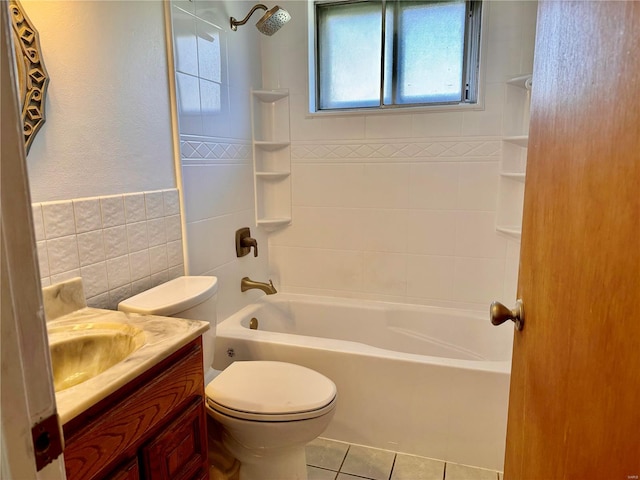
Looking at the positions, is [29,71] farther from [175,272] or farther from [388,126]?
[388,126]

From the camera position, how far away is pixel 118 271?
4.84ft

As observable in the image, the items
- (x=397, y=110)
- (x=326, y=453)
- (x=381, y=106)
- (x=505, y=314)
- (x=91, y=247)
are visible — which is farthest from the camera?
(x=381, y=106)

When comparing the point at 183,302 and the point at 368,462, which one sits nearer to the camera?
the point at 183,302

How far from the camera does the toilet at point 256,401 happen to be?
1.41 metres

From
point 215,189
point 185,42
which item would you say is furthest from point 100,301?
point 185,42

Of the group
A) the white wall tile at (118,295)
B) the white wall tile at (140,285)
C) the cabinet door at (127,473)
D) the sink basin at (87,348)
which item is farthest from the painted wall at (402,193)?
the cabinet door at (127,473)

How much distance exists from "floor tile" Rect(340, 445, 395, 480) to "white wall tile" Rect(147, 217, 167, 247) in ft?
3.95

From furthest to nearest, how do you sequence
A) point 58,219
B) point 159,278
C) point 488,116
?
point 488,116 → point 159,278 → point 58,219

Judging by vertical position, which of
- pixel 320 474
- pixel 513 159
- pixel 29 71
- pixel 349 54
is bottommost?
pixel 320 474

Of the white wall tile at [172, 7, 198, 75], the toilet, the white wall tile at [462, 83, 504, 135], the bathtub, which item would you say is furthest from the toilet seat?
the white wall tile at [462, 83, 504, 135]

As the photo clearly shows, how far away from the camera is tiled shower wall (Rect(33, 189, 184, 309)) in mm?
1237

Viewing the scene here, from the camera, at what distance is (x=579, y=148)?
0.62 m

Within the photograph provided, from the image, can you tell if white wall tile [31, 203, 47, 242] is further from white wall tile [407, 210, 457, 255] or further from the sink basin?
white wall tile [407, 210, 457, 255]

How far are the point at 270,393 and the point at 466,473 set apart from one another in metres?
0.92
